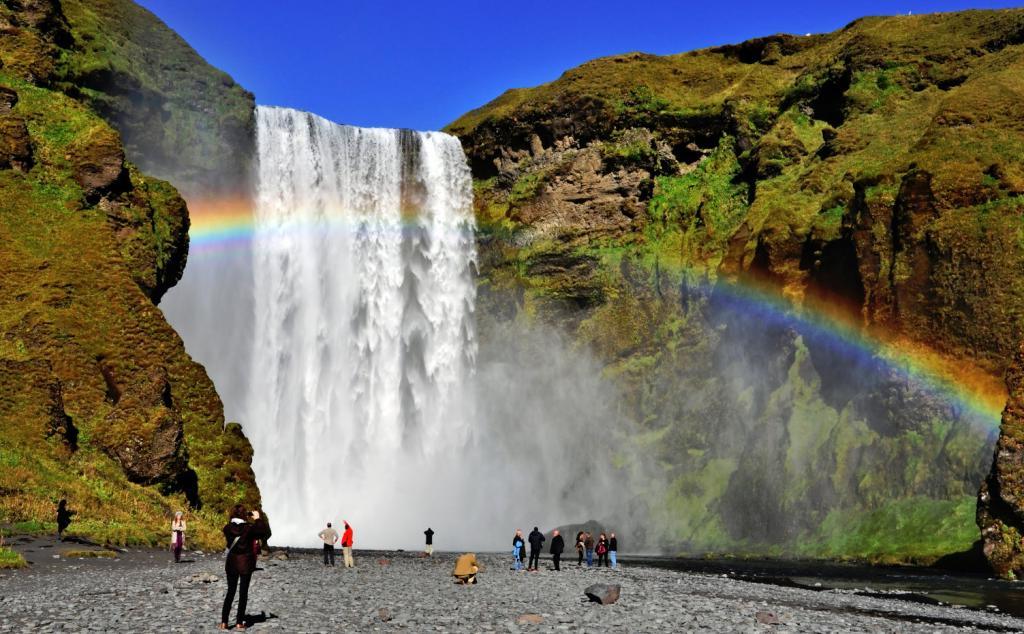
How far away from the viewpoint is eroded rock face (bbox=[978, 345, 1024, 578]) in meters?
34.2

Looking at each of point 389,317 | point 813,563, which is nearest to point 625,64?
point 389,317

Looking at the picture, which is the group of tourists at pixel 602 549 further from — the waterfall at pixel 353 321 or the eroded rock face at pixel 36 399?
the waterfall at pixel 353 321

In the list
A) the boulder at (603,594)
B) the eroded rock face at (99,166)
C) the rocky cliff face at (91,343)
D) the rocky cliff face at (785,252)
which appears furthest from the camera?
the rocky cliff face at (785,252)

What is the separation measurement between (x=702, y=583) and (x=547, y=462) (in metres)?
36.0

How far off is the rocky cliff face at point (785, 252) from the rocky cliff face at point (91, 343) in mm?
30250

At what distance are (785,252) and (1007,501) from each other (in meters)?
26.4

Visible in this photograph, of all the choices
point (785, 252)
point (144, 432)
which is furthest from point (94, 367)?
point (785, 252)

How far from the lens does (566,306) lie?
228 feet

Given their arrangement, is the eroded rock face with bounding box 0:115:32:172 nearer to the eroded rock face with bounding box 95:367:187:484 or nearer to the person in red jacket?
the eroded rock face with bounding box 95:367:187:484

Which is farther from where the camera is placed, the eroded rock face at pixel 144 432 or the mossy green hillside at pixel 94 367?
the eroded rock face at pixel 144 432

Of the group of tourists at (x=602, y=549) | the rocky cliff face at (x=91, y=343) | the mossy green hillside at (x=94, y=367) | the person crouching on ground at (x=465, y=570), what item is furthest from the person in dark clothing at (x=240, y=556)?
the group of tourists at (x=602, y=549)

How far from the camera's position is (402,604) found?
1909cm

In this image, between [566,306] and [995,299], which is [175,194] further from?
[995,299]

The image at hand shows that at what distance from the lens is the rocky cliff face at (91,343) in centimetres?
2933
